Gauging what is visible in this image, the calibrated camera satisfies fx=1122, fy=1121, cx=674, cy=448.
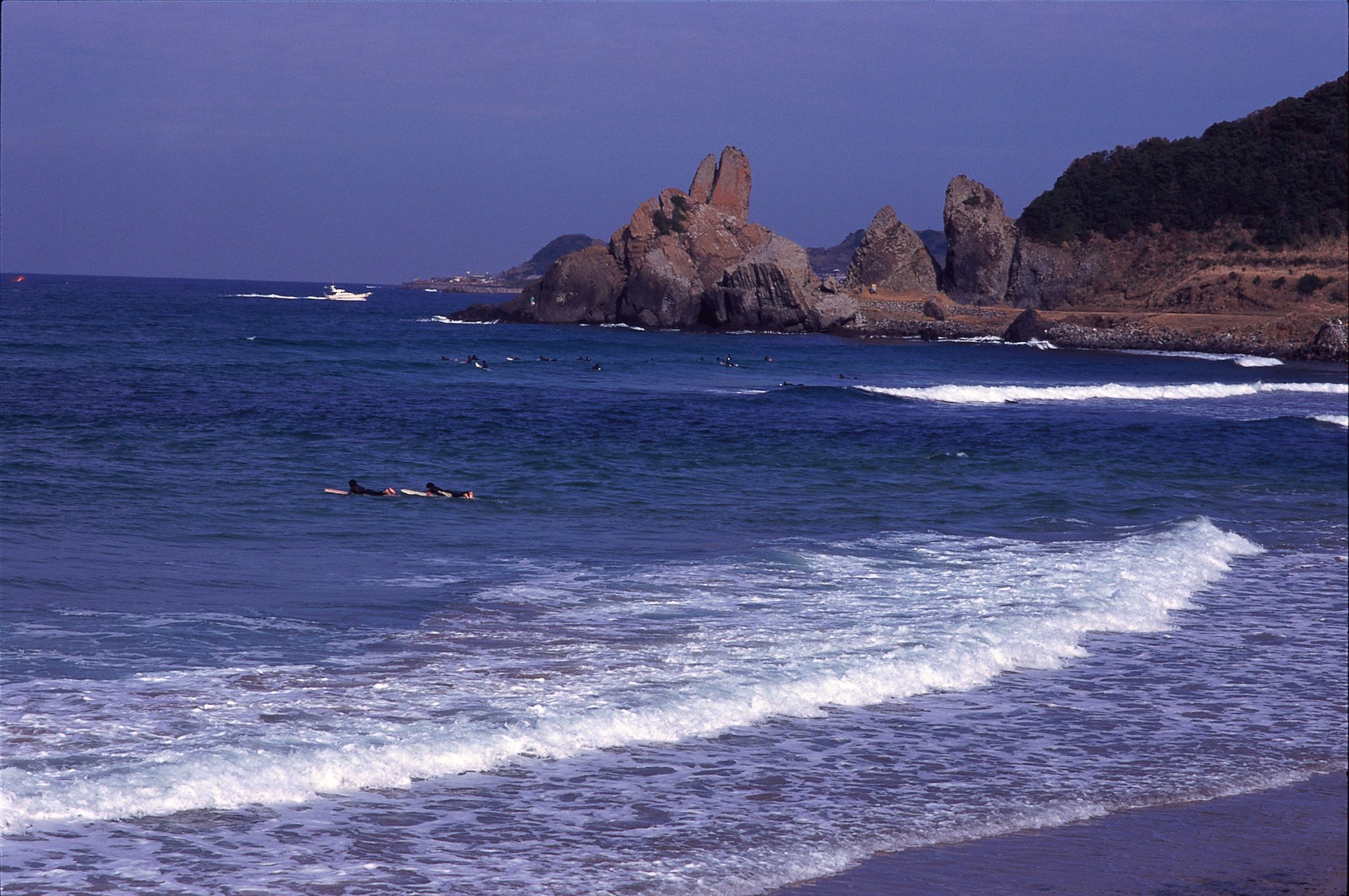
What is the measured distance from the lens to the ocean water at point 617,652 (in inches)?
222

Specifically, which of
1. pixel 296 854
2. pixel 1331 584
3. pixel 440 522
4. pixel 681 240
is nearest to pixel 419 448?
pixel 440 522

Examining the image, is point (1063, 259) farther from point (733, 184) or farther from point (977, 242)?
point (733, 184)

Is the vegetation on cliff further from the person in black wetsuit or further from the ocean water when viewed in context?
the person in black wetsuit

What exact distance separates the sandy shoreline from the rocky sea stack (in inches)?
3080

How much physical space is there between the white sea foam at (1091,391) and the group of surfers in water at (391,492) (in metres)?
24.1

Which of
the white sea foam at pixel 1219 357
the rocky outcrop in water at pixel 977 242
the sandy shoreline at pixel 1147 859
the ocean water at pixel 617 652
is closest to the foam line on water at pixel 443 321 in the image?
the rocky outcrop in water at pixel 977 242

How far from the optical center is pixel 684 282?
85.9m

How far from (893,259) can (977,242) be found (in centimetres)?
792

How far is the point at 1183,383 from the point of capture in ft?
150

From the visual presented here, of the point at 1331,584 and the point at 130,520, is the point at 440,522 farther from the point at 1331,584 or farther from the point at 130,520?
the point at 1331,584

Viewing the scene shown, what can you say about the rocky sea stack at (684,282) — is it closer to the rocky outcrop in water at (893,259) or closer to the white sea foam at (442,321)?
the white sea foam at (442,321)

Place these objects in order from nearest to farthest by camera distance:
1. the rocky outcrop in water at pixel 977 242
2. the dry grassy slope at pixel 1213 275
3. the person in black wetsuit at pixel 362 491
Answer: the person in black wetsuit at pixel 362 491 → the dry grassy slope at pixel 1213 275 → the rocky outcrop in water at pixel 977 242

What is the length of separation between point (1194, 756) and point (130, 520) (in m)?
12.3

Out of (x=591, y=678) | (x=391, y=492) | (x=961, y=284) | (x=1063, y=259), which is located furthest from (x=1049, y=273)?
(x=591, y=678)
